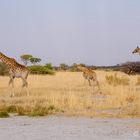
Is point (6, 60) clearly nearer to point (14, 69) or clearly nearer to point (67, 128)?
point (14, 69)

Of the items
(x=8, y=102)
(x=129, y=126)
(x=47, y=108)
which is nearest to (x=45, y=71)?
(x=8, y=102)

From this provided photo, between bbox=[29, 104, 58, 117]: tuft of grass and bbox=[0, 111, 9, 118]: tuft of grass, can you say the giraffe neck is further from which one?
bbox=[0, 111, 9, 118]: tuft of grass

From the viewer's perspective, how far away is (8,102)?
70.5 feet

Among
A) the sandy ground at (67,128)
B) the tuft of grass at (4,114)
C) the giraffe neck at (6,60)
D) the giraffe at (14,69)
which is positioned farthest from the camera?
the giraffe neck at (6,60)

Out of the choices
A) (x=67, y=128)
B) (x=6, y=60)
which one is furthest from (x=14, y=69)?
(x=67, y=128)

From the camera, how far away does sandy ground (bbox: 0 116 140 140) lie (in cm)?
1221

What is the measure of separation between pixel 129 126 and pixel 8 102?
8.28 metres

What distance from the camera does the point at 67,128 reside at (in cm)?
1387

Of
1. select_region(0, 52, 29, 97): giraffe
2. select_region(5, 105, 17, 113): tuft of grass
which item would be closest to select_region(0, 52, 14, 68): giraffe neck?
select_region(0, 52, 29, 97): giraffe

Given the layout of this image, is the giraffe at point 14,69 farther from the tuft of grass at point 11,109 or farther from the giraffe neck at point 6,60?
the tuft of grass at point 11,109

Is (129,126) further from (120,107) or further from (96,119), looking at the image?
(120,107)

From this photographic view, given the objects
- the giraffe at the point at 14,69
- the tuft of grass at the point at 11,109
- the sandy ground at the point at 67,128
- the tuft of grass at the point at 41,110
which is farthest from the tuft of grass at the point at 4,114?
the giraffe at the point at 14,69

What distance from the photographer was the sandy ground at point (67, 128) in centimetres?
1221

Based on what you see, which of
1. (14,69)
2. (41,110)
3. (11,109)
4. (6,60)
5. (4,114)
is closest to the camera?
(4,114)
